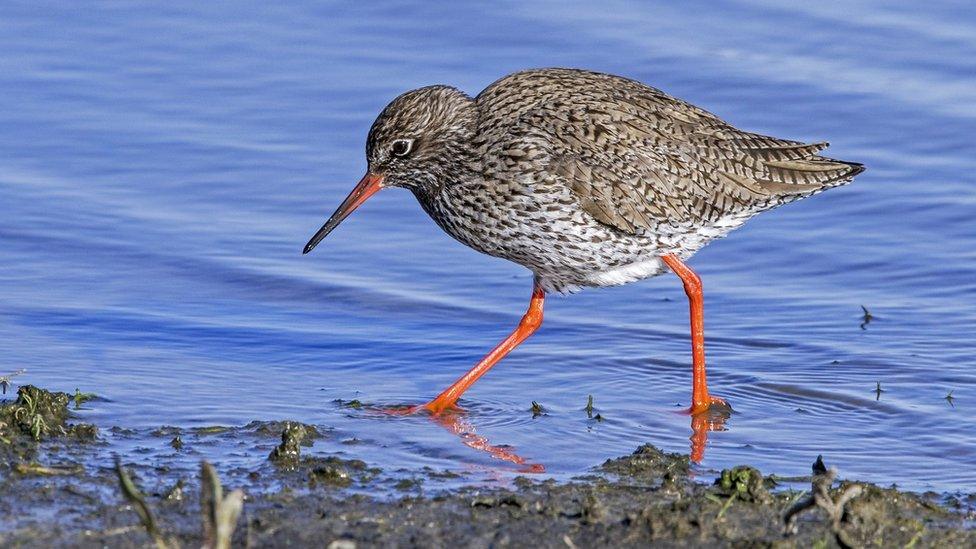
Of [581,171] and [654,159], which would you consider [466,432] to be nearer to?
[581,171]

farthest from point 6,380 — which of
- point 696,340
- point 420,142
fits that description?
point 696,340

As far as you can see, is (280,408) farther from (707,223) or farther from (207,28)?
(207,28)

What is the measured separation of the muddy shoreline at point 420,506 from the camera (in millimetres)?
6047

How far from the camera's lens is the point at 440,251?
477 inches

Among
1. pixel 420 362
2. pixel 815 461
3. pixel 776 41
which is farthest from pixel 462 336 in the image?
pixel 776 41

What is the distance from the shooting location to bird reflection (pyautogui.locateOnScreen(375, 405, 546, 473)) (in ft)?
25.9

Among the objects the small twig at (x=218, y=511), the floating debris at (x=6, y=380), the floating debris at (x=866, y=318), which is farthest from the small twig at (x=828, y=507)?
the floating debris at (x=866, y=318)

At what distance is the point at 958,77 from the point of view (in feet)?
46.5

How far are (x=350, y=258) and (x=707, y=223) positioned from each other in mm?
3393

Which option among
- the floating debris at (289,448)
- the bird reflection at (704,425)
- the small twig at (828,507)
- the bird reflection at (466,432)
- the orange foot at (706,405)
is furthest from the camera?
the orange foot at (706,405)

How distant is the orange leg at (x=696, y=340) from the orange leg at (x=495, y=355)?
0.87 metres

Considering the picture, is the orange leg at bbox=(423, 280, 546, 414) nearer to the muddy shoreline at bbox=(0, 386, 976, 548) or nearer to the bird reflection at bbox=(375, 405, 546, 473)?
the bird reflection at bbox=(375, 405, 546, 473)

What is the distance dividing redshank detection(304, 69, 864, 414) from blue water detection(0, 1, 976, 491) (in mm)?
706

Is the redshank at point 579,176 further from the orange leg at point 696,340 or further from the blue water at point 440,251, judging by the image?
the blue water at point 440,251
